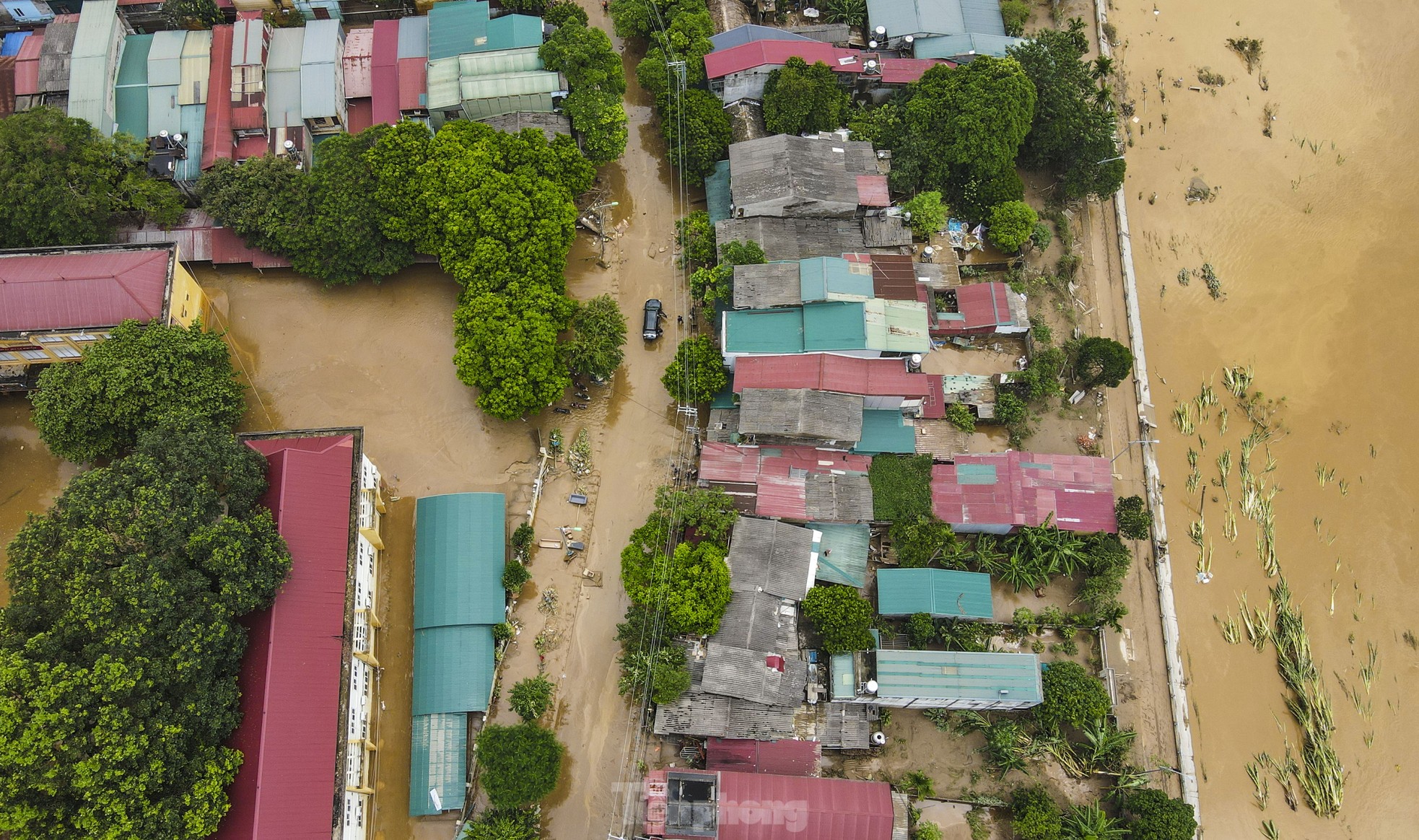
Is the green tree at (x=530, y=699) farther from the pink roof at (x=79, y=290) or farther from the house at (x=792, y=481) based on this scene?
the pink roof at (x=79, y=290)

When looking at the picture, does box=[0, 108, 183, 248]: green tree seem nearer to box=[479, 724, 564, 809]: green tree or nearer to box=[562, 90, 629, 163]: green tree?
box=[562, 90, 629, 163]: green tree

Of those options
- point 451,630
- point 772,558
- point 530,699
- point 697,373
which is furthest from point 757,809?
point 697,373

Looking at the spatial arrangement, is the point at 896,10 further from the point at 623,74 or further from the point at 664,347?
the point at 664,347

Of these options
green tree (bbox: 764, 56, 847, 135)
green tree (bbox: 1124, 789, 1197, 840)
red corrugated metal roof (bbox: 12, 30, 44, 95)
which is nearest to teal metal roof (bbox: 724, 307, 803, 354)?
green tree (bbox: 764, 56, 847, 135)

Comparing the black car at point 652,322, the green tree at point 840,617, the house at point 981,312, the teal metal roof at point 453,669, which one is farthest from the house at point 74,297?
the house at point 981,312

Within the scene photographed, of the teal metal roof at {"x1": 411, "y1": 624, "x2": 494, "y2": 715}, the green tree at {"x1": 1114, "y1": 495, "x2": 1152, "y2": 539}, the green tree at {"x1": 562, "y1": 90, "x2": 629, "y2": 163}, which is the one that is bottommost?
the teal metal roof at {"x1": 411, "y1": 624, "x2": 494, "y2": 715}
